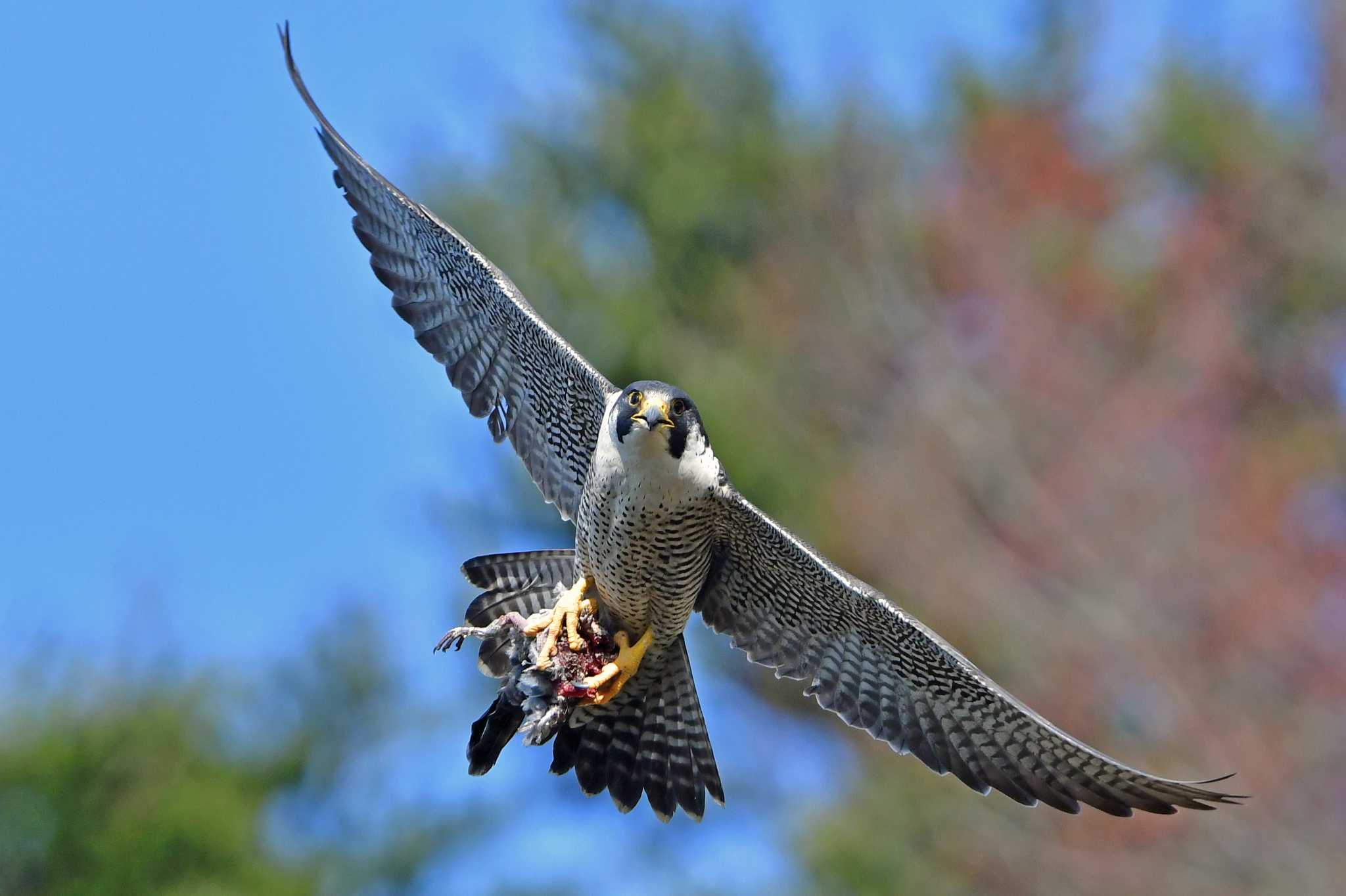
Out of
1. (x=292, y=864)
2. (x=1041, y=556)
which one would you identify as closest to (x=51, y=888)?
(x=292, y=864)

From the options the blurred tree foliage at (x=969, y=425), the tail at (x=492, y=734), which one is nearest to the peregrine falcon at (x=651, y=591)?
the tail at (x=492, y=734)

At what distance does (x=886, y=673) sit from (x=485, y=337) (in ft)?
6.02

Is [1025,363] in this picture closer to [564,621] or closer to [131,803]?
[131,803]

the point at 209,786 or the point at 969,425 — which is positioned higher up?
the point at 969,425

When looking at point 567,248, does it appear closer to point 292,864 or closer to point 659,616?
point 292,864

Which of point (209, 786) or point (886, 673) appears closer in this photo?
point (886, 673)

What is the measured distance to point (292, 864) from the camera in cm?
2052

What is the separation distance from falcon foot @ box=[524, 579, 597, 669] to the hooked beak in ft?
2.60

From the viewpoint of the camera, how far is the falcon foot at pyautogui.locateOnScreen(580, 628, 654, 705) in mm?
6000

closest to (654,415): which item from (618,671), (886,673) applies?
(618,671)

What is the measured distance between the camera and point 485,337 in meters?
6.54

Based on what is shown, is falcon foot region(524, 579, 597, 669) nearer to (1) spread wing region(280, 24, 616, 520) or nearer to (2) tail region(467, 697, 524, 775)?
(2) tail region(467, 697, 524, 775)

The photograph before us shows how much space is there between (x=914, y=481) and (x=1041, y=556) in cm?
169

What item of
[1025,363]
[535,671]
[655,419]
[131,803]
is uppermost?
[1025,363]
